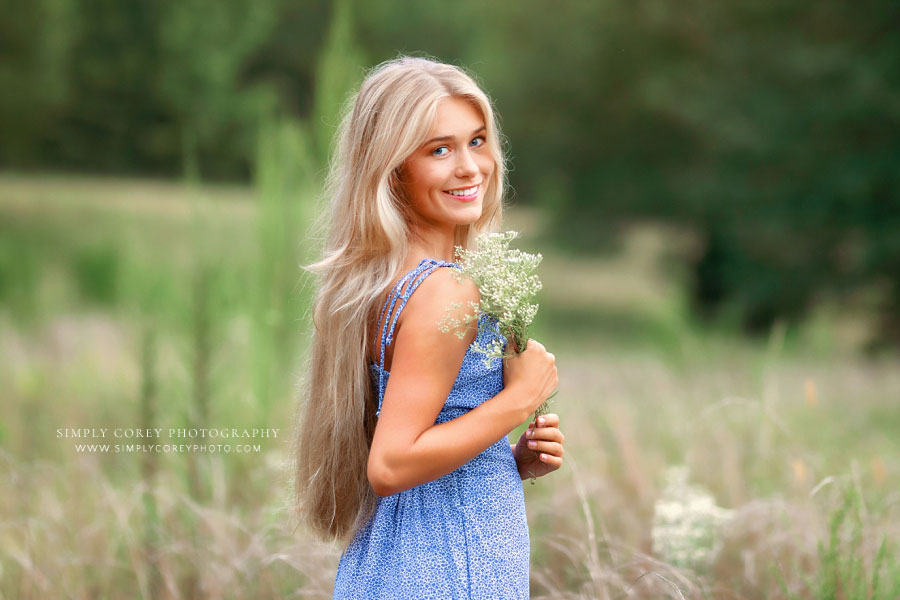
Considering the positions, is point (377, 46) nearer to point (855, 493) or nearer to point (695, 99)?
point (695, 99)

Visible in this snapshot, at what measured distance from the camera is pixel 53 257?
1683 cm

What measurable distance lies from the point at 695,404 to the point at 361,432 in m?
3.67

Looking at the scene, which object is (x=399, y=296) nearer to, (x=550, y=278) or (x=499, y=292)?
(x=499, y=292)

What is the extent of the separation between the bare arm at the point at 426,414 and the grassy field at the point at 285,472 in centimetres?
62

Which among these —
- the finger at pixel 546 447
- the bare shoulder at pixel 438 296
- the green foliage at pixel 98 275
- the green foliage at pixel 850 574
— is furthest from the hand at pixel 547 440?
the green foliage at pixel 98 275

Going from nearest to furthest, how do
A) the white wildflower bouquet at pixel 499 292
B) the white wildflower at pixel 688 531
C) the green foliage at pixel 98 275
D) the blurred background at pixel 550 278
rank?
1. the white wildflower bouquet at pixel 499 292
2. the white wildflower at pixel 688 531
3. the blurred background at pixel 550 278
4. the green foliage at pixel 98 275

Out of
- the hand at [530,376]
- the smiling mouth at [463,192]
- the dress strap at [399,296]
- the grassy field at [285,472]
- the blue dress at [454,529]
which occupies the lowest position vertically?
the grassy field at [285,472]

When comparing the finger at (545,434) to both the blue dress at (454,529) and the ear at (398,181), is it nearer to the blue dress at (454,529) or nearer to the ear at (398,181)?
the blue dress at (454,529)

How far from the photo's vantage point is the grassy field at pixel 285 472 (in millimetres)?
2557

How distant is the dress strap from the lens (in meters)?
1.58

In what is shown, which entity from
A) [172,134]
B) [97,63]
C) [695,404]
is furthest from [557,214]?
[695,404]

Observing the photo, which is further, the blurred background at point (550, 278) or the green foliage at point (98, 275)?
the green foliage at point (98, 275)

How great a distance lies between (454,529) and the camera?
1600 mm

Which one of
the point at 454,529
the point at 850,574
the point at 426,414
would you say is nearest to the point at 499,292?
the point at 426,414
